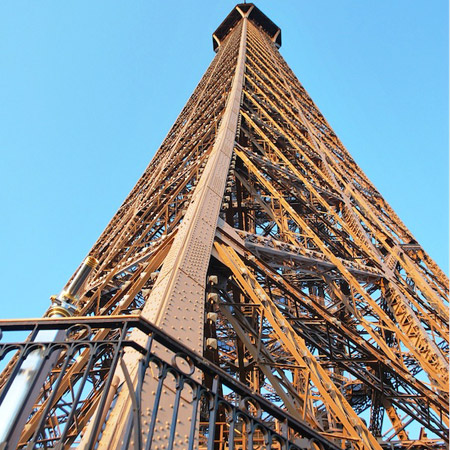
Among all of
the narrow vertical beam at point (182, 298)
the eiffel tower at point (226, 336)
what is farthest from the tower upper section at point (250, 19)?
the narrow vertical beam at point (182, 298)

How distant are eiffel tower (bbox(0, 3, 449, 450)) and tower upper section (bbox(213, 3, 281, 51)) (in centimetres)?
2653

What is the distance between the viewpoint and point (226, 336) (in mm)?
13273

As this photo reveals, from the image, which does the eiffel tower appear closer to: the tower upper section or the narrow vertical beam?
the narrow vertical beam

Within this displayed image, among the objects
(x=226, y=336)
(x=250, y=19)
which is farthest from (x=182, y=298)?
(x=250, y=19)

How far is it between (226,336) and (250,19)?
110 feet

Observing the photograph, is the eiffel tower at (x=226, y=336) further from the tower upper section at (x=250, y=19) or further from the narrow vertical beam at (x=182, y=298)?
the tower upper section at (x=250, y=19)

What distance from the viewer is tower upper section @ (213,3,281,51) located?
39000 mm

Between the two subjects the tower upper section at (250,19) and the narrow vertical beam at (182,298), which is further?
the tower upper section at (250,19)

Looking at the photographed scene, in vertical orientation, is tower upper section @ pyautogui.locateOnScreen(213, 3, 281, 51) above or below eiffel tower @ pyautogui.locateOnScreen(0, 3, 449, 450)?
above

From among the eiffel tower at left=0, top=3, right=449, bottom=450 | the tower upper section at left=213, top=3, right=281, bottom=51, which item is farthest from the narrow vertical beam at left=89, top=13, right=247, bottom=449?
the tower upper section at left=213, top=3, right=281, bottom=51

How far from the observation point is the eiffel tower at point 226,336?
9.35ft

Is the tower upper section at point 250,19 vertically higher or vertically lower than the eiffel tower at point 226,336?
higher

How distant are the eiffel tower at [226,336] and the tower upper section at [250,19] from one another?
26533mm

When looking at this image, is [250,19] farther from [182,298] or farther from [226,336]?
[182,298]
